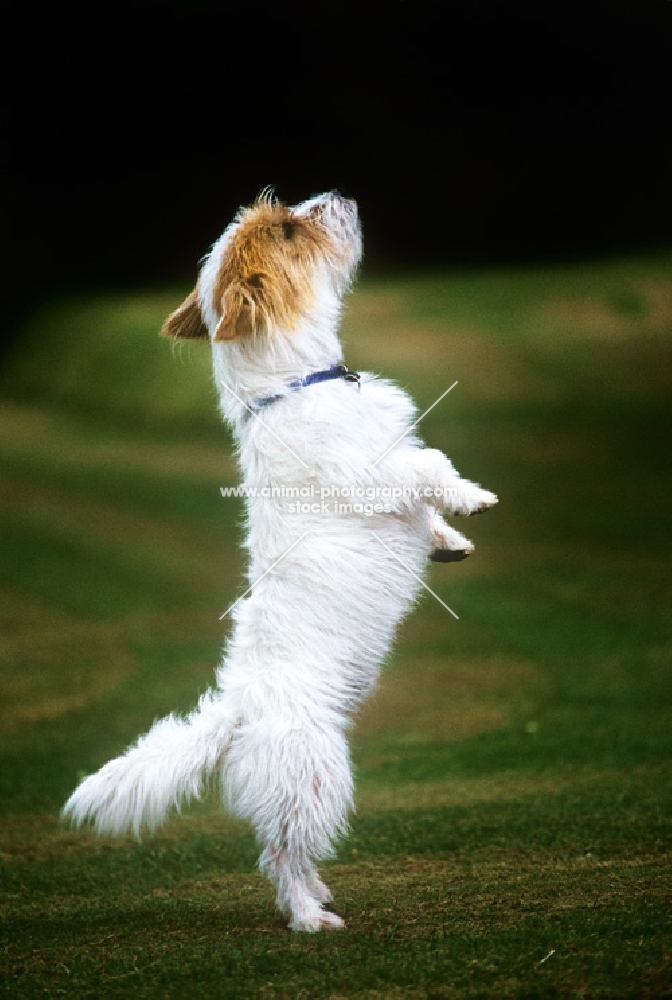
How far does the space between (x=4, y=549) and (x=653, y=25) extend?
Answer: 4.19m

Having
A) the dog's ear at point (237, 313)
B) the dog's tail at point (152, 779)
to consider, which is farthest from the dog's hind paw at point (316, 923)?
the dog's ear at point (237, 313)

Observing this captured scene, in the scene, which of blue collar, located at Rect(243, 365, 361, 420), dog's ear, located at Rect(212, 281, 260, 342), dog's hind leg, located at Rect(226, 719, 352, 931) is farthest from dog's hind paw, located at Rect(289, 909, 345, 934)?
dog's ear, located at Rect(212, 281, 260, 342)

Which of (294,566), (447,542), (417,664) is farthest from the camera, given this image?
(417,664)

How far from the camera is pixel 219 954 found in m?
2.64

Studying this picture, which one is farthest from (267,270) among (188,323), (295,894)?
(295,894)

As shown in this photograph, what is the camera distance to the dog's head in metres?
2.76

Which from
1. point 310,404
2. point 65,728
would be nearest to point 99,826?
point 310,404

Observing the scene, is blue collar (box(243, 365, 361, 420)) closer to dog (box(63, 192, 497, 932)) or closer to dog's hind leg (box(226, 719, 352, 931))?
dog (box(63, 192, 497, 932))

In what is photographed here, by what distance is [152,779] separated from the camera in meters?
2.73

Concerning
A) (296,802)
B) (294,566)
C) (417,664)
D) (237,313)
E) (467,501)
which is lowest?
(296,802)

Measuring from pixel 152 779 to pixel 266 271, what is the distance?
3.88 feet

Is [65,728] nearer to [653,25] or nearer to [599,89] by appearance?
A: [599,89]

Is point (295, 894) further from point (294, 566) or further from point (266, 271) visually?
point (266, 271)

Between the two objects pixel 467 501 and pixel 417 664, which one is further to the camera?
pixel 417 664
